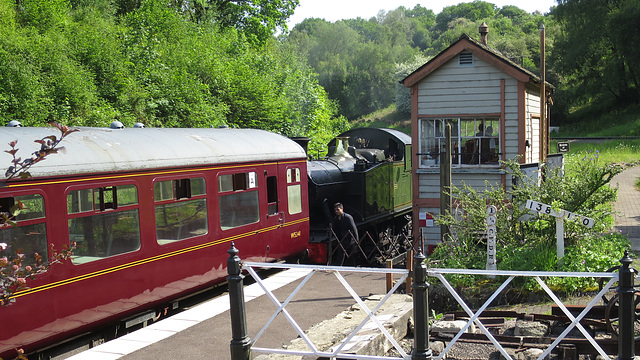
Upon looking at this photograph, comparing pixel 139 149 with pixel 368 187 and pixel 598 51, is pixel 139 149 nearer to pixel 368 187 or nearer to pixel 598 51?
pixel 368 187

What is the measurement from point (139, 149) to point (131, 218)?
102 cm

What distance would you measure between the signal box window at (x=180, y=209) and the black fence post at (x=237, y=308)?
328 centimetres

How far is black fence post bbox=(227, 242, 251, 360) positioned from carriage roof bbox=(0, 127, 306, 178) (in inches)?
94.3

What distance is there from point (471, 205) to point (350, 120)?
68.3 metres

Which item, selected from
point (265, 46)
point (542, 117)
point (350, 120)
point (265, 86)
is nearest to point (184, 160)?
point (542, 117)

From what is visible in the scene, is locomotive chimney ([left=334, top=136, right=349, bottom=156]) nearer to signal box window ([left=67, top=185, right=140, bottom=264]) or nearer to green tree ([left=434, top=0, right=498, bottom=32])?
signal box window ([left=67, top=185, right=140, bottom=264])

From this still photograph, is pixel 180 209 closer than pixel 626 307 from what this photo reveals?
No

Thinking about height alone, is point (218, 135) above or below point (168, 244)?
above

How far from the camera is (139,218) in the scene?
7.89 metres

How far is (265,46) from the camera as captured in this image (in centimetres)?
3753

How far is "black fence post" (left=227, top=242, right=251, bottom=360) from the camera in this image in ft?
17.1

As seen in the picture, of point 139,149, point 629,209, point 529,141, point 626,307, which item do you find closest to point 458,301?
point 626,307

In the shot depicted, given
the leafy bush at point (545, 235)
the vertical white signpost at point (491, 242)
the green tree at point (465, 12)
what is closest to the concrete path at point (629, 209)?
the leafy bush at point (545, 235)

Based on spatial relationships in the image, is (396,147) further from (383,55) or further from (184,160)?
(383,55)
